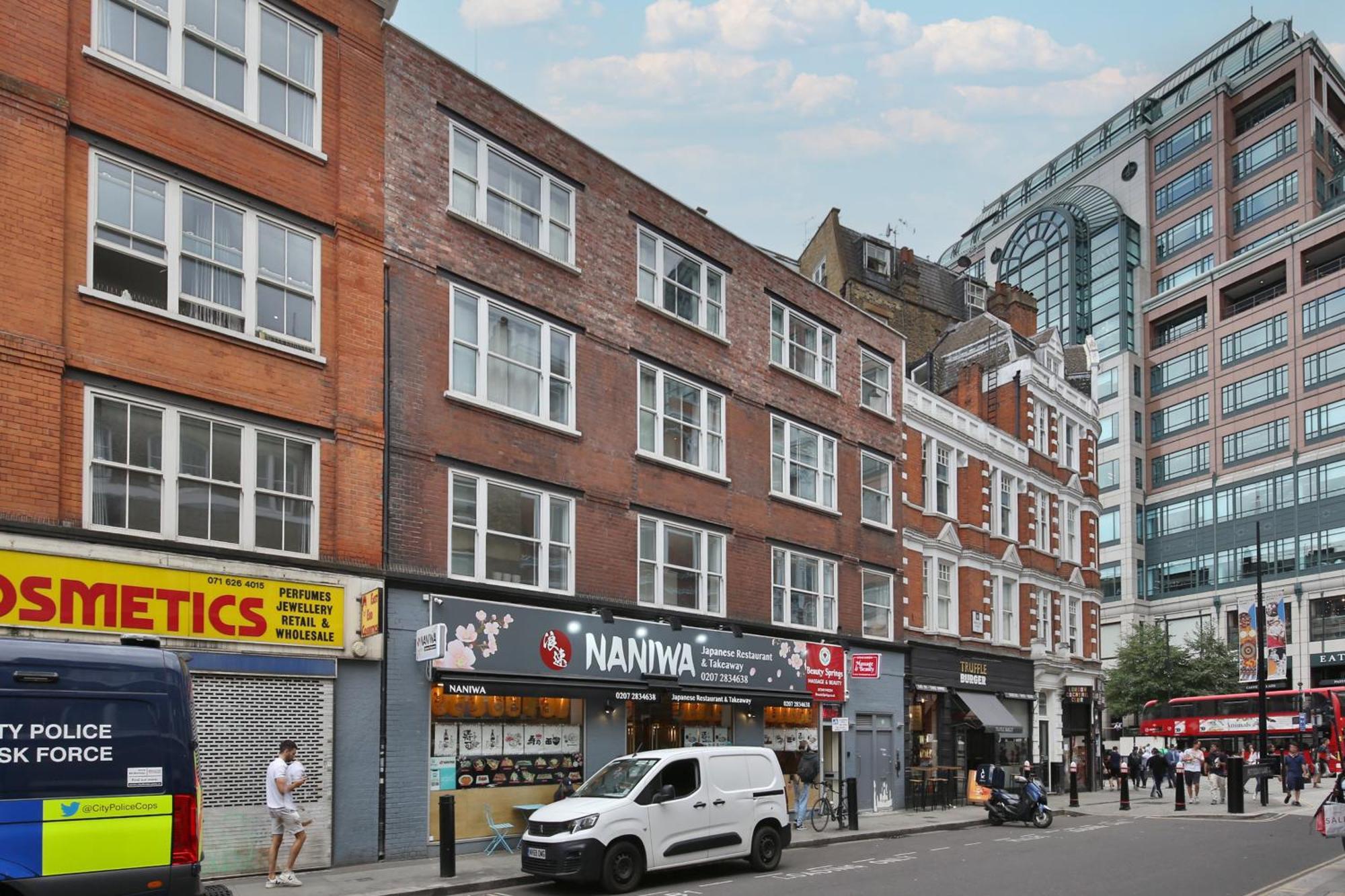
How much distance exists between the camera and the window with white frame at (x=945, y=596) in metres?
35.0

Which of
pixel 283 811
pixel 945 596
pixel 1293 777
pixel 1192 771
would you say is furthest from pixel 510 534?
pixel 1192 771

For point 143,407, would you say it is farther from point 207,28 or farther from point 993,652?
point 993,652

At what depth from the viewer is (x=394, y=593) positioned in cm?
1858

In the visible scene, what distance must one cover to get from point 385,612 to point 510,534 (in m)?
3.22

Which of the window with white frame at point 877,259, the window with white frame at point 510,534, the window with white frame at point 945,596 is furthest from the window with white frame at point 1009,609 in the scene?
the window with white frame at point 510,534

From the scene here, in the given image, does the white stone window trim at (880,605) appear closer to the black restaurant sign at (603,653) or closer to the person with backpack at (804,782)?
the black restaurant sign at (603,653)

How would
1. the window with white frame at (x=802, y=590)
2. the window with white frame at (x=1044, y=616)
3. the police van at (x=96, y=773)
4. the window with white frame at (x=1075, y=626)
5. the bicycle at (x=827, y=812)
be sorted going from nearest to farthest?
the police van at (x=96, y=773), the bicycle at (x=827, y=812), the window with white frame at (x=802, y=590), the window with white frame at (x=1044, y=616), the window with white frame at (x=1075, y=626)

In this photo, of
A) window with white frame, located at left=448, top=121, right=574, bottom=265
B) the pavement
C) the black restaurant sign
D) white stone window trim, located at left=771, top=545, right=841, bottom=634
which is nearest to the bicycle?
the pavement

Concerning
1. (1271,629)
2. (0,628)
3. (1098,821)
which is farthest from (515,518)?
(1271,629)

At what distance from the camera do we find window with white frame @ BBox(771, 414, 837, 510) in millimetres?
28547

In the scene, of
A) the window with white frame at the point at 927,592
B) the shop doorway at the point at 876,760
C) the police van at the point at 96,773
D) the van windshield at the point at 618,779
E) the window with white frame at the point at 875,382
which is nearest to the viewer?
the police van at the point at 96,773

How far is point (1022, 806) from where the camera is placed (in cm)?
2675

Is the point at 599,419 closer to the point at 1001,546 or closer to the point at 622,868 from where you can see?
the point at 622,868

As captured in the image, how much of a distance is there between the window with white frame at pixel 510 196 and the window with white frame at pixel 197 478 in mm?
5619
